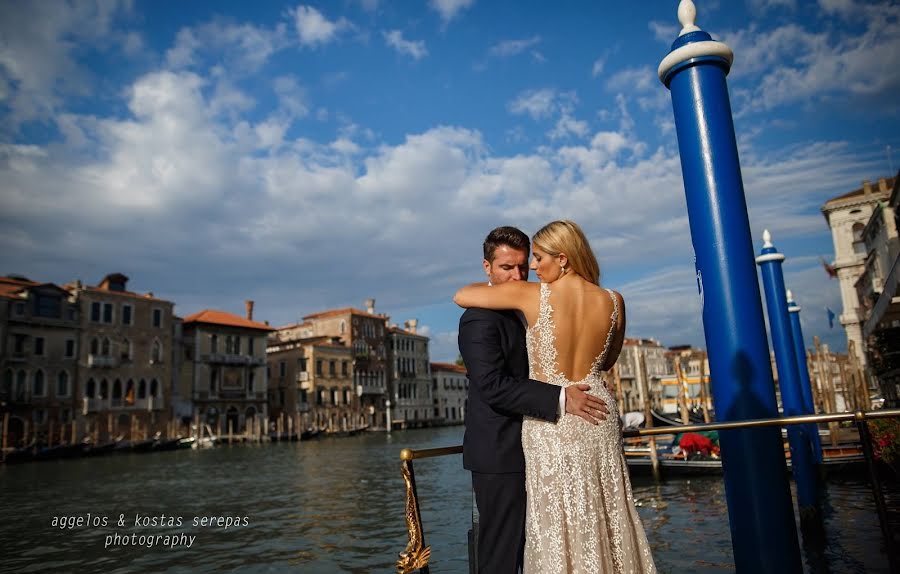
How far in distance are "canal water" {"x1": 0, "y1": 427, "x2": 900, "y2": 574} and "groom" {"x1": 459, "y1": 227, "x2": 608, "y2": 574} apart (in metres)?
4.60

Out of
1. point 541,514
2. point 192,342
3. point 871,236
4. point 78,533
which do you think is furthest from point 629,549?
point 192,342

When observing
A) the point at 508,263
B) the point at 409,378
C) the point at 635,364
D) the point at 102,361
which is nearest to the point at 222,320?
the point at 102,361

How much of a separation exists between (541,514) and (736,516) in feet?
3.12

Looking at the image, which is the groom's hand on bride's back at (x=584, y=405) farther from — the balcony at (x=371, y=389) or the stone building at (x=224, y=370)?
the balcony at (x=371, y=389)

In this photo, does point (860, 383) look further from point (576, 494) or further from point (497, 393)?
point (497, 393)

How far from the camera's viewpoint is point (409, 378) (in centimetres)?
5572

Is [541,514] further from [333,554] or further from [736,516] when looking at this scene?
[333,554]

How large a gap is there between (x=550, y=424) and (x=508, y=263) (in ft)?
2.03

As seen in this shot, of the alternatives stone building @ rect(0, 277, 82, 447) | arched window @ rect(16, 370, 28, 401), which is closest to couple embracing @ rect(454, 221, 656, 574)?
stone building @ rect(0, 277, 82, 447)

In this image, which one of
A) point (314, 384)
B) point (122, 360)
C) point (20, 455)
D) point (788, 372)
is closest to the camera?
point (788, 372)

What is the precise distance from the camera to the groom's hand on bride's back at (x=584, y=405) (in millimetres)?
2104

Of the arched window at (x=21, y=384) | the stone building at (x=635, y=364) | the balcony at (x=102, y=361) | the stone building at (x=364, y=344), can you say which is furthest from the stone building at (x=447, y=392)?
the arched window at (x=21, y=384)

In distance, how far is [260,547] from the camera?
28.6 feet

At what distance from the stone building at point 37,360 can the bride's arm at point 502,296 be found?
32.2m
